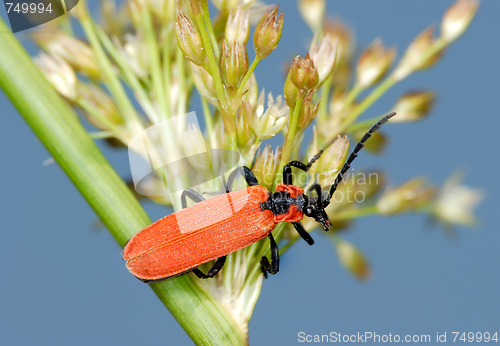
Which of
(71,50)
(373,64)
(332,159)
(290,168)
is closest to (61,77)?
(71,50)

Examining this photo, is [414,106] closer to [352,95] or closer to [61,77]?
[352,95]

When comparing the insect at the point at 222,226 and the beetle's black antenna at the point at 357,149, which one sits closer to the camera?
the insect at the point at 222,226

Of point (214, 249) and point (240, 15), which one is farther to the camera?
point (214, 249)

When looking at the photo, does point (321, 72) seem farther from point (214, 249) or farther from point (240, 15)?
point (214, 249)

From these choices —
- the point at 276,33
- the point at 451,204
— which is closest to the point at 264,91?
the point at 276,33

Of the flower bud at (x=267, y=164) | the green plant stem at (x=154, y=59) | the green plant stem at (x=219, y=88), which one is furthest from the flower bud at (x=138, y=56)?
the flower bud at (x=267, y=164)

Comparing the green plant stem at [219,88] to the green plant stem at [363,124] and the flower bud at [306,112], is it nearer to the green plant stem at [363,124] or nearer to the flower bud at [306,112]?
the flower bud at [306,112]
